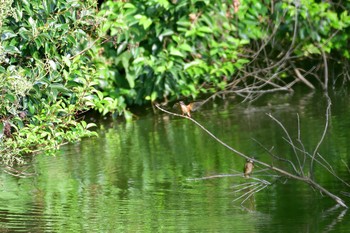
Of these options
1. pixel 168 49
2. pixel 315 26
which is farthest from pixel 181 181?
pixel 315 26

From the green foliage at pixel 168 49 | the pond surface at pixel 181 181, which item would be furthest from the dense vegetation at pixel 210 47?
the pond surface at pixel 181 181

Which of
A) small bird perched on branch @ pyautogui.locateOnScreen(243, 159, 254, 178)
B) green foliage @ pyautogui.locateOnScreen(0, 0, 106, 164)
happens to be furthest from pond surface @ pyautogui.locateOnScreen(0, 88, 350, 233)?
green foliage @ pyautogui.locateOnScreen(0, 0, 106, 164)

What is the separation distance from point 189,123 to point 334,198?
4.67m

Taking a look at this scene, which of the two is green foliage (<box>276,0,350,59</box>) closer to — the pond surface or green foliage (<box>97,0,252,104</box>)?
green foliage (<box>97,0,252,104</box>)

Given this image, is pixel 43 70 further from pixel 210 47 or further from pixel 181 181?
pixel 210 47

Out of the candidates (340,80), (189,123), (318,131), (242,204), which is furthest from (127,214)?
(340,80)

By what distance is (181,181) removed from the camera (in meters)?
8.06

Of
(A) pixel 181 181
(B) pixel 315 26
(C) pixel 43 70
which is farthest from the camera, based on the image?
(B) pixel 315 26

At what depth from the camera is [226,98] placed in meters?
12.7

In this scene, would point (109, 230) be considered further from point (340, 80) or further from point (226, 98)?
point (340, 80)

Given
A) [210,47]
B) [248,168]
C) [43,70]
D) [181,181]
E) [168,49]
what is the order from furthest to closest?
[210,47], [168,49], [181,181], [248,168], [43,70]

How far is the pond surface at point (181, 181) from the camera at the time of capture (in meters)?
6.61

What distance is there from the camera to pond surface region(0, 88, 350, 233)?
6605mm

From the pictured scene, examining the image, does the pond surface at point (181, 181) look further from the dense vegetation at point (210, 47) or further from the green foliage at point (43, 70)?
the green foliage at point (43, 70)
